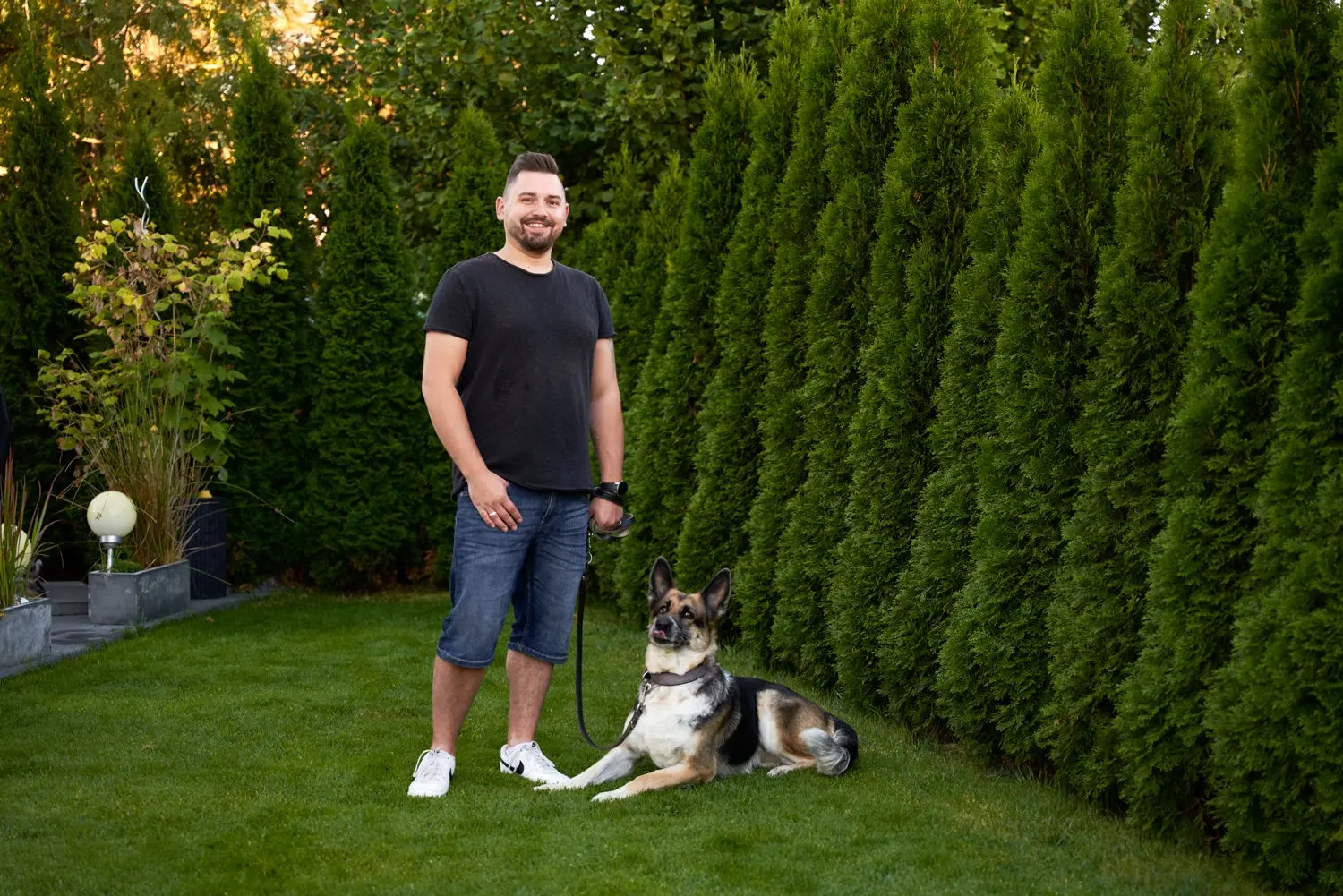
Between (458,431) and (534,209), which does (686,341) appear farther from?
(458,431)

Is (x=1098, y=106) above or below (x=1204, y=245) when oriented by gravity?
above

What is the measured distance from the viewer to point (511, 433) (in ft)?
15.1

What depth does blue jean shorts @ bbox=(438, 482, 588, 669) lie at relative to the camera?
4574mm

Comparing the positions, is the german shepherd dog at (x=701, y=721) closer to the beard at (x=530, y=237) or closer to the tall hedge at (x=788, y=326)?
the beard at (x=530, y=237)

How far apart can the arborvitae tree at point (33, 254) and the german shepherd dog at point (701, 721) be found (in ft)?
21.0

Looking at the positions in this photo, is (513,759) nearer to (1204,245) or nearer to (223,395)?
(1204,245)

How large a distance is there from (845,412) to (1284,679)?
10.9ft

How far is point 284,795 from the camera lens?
14.9ft

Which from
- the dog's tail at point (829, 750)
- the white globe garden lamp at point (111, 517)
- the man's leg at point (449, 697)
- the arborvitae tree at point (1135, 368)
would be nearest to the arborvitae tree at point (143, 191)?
the white globe garden lamp at point (111, 517)

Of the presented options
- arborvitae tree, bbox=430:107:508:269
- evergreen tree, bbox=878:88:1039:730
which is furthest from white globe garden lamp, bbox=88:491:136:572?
evergreen tree, bbox=878:88:1039:730

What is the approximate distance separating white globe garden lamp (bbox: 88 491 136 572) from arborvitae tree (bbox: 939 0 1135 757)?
556 centimetres

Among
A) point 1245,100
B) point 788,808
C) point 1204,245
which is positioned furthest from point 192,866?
point 1245,100

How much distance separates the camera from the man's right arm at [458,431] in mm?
4430

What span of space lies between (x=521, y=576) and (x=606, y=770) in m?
0.78
